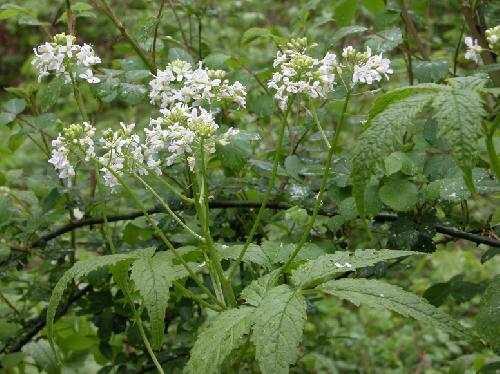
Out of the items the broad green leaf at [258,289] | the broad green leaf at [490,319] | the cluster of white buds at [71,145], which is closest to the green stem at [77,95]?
the cluster of white buds at [71,145]

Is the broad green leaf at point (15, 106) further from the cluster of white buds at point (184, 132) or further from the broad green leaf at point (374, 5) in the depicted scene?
the broad green leaf at point (374, 5)

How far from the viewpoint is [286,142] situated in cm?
212

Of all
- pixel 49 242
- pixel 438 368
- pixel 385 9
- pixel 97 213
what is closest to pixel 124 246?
pixel 97 213

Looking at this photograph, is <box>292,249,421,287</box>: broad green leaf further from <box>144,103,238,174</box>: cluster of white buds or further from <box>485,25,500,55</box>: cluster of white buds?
<box>485,25,500,55</box>: cluster of white buds

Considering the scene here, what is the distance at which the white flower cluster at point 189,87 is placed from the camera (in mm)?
1452

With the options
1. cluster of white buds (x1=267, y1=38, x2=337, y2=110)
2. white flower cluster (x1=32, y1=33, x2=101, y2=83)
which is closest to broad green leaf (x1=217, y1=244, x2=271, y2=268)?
cluster of white buds (x1=267, y1=38, x2=337, y2=110)

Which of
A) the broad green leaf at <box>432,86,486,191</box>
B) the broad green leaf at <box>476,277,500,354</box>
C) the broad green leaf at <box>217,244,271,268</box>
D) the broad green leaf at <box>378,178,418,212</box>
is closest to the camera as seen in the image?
the broad green leaf at <box>432,86,486,191</box>

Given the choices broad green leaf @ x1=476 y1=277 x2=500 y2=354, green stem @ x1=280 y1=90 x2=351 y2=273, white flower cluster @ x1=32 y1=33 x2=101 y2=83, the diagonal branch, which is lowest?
broad green leaf @ x1=476 y1=277 x2=500 y2=354

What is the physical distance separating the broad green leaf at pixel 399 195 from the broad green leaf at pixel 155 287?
0.60 m

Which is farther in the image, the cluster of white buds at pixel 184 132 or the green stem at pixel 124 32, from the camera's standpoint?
the green stem at pixel 124 32

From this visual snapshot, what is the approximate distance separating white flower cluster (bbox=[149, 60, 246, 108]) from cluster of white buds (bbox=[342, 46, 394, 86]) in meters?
0.28

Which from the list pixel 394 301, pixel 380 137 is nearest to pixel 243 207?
pixel 394 301

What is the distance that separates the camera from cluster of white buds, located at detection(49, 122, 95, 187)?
142cm

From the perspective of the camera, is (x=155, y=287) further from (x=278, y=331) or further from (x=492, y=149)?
(x=492, y=149)
